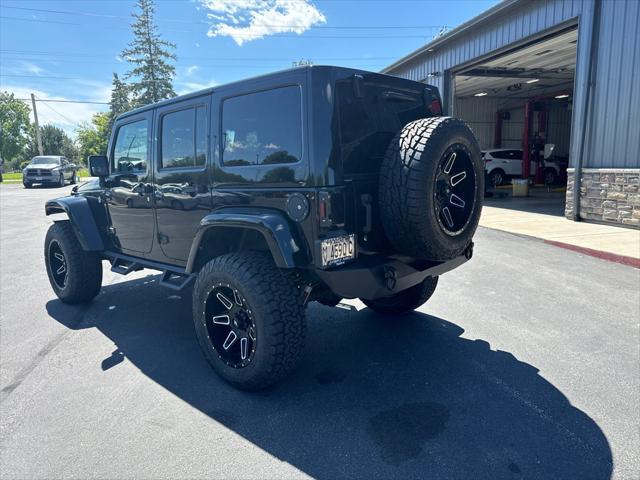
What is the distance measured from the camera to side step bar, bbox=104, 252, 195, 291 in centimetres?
370

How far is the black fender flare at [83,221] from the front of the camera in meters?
4.58

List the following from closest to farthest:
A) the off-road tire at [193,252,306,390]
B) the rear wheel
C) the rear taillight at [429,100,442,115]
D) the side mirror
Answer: the off-road tire at [193,252,306,390]
the rear taillight at [429,100,442,115]
the side mirror
the rear wheel

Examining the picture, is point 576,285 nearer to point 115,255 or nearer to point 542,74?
point 115,255

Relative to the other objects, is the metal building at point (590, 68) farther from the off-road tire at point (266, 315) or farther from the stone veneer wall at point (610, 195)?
the off-road tire at point (266, 315)

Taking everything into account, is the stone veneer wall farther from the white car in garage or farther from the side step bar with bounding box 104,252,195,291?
the white car in garage

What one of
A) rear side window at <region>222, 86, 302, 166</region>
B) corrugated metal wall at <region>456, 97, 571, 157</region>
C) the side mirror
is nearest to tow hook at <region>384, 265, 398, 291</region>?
rear side window at <region>222, 86, 302, 166</region>

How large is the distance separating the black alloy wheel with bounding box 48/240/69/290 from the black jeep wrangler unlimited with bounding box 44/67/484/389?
7.04ft

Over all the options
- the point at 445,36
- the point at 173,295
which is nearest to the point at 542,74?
the point at 445,36

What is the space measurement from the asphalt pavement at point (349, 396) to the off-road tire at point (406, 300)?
10 centimetres

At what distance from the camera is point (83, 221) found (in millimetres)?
4641

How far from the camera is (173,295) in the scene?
526 cm

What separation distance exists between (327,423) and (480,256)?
5.08 metres

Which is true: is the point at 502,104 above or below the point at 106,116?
below

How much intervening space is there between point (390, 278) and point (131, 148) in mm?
3023
